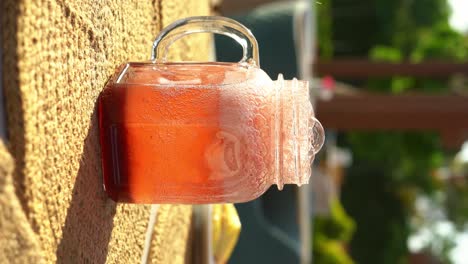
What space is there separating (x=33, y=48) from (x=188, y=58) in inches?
33.5

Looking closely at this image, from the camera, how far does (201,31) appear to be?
39.0 inches

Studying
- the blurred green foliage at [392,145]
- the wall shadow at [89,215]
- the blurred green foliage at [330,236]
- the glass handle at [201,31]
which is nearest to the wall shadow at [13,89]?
the wall shadow at [89,215]

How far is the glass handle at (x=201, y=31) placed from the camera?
0.98m

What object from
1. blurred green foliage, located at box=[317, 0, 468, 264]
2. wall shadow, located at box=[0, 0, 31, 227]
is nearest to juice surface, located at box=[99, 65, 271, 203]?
wall shadow, located at box=[0, 0, 31, 227]

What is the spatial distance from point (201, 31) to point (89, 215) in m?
0.27

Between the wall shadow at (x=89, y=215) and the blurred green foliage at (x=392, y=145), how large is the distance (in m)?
8.97

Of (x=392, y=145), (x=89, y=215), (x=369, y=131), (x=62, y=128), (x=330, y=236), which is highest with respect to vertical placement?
(x=62, y=128)

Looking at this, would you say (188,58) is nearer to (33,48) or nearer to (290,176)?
(290,176)

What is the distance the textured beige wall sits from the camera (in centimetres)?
64

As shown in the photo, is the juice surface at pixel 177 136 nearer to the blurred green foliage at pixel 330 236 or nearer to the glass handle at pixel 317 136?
the glass handle at pixel 317 136

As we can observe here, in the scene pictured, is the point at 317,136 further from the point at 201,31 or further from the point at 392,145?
the point at 392,145

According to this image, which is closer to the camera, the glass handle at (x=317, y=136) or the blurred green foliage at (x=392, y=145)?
the glass handle at (x=317, y=136)

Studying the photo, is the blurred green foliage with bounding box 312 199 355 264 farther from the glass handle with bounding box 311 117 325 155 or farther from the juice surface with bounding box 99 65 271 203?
the juice surface with bounding box 99 65 271 203

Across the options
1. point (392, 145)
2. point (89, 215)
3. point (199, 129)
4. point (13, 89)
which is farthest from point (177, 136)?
point (392, 145)
